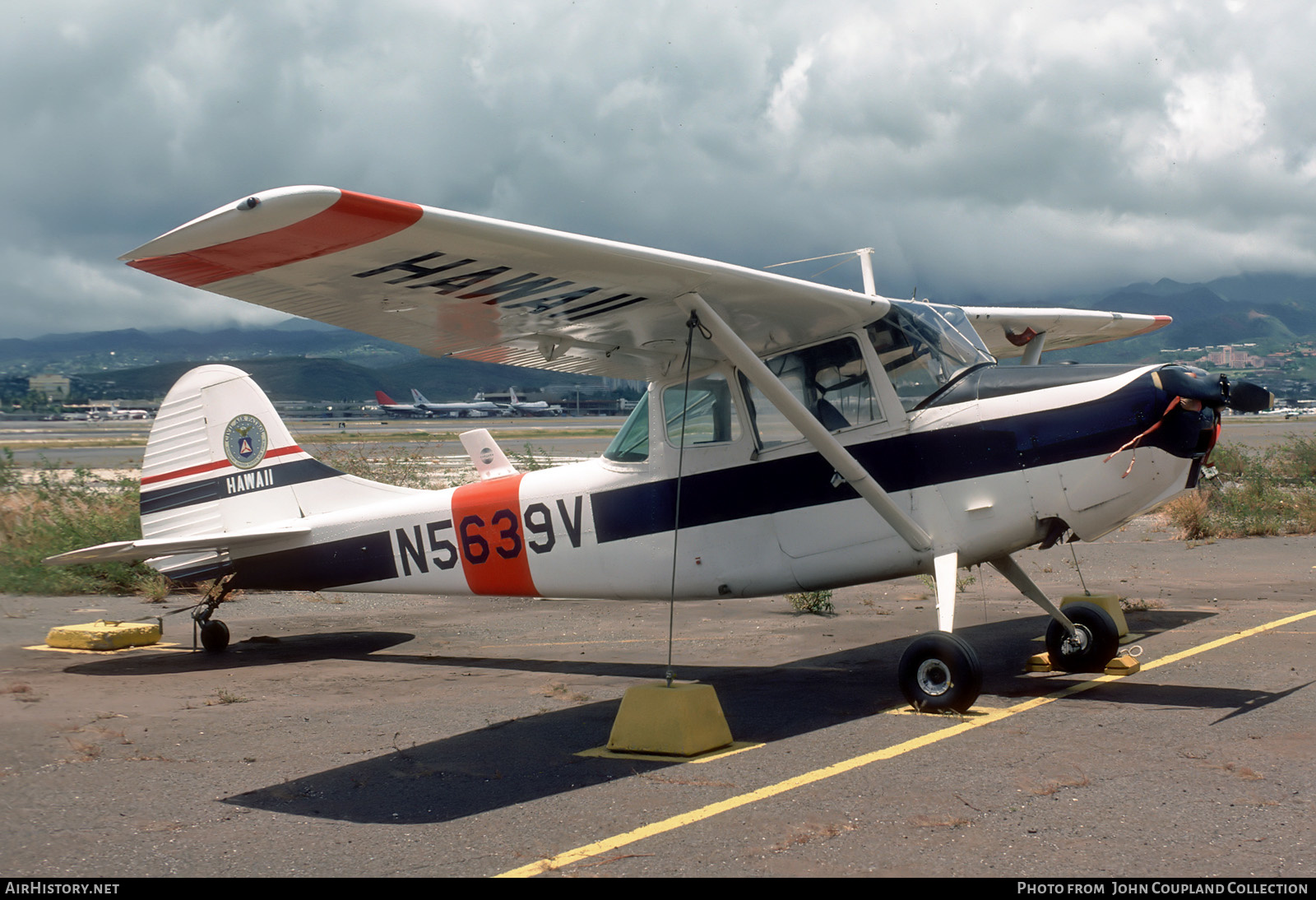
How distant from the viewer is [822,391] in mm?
7125

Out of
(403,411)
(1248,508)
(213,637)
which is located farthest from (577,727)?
(403,411)

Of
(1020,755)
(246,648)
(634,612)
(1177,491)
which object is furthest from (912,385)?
(246,648)

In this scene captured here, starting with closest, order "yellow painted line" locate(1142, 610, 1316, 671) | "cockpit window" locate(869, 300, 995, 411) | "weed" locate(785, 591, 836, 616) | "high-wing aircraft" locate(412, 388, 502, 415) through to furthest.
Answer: "cockpit window" locate(869, 300, 995, 411) → "yellow painted line" locate(1142, 610, 1316, 671) → "weed" locate(785, 591, 836, 616) → "high-wing aircraft" locate(412, 388, 502, 415)

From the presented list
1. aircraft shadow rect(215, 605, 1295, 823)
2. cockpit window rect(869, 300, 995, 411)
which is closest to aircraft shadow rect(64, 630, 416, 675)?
aircraft shadow rect(215, 605, 1295, 823)

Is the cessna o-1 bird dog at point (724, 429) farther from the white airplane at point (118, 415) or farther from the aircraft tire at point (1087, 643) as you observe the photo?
the white airplane at point (118, 415)

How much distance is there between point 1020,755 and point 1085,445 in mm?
2095

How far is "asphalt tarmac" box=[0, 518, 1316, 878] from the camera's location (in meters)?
3.87

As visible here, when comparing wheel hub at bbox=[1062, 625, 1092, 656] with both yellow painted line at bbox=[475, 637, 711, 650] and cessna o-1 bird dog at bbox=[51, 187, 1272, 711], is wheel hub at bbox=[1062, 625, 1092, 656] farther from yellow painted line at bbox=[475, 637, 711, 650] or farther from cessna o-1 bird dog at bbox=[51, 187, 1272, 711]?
yellow painted line at bbox=[475, 637, 711, 650]

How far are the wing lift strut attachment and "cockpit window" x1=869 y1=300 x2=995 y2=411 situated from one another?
61cm

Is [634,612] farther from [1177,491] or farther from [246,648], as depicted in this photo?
[1177,491]

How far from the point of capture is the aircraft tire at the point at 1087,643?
7.31 m

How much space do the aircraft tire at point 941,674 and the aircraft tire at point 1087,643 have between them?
66.1 inches

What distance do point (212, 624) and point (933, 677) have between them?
646 centimetres

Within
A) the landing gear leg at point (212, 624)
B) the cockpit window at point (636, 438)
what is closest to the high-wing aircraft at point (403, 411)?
the landing gear leg at point (212, 624)
